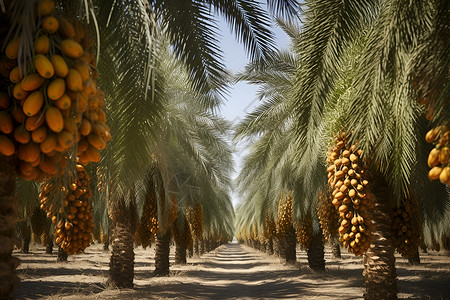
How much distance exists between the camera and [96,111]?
7.27 feet

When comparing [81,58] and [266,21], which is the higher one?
[266,21]

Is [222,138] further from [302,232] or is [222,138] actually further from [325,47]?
[325,47]

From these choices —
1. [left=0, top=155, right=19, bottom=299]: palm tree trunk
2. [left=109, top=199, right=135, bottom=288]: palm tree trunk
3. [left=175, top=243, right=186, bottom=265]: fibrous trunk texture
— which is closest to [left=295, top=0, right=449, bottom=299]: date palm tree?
[left=0, top=155, right=19, bottom=299]: palm tree trunk

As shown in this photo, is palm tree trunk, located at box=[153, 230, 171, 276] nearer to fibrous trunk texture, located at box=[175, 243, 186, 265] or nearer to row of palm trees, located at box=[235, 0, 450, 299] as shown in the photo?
fibrous trunk texture, located at box=[175, 243, 186, 265]

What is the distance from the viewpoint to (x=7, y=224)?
2.33 metres

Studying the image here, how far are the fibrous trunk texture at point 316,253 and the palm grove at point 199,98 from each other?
6.08 m

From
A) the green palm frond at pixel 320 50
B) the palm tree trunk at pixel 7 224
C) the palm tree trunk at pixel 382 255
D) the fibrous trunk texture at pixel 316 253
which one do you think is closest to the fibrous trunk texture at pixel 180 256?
the fibrous trunk texture at pixel 316 253

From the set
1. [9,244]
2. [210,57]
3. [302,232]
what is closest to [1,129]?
[9,244]

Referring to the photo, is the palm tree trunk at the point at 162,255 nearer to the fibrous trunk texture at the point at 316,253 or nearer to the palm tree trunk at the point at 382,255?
the fibrous trunk texture at the point at 316,253

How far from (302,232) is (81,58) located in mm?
12863

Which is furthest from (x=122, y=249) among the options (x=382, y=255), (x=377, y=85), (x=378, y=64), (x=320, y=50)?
(x=378, y=64)

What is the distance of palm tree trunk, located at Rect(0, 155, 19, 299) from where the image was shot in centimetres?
226

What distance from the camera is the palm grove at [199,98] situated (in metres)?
2.00

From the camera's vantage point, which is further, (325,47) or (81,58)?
(325,47)
